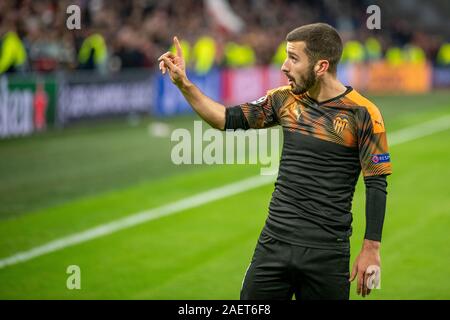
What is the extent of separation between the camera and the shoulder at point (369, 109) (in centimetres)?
531

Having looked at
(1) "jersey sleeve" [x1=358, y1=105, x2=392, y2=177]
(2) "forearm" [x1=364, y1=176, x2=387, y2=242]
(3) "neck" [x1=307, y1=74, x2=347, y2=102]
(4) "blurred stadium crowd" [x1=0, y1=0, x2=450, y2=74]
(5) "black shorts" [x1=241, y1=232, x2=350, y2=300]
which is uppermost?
(4) "blurred stadium crowd" [x1=0, y1=0, x2=450, y2=74]

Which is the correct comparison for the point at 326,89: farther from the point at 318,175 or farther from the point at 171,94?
the point at 171,94

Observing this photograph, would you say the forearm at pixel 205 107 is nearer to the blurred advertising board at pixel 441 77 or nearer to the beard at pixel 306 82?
the beard at pixel 306 82

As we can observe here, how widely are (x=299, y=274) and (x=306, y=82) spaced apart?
1174mm

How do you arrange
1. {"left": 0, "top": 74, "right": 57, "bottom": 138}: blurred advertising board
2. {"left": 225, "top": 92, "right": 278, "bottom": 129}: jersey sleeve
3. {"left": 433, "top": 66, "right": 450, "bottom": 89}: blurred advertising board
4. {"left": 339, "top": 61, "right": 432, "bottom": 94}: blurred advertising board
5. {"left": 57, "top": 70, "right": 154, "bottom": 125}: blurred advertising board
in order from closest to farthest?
{"left": 225, "top": 92, "right": 278, "bottom": 129}: jersey sleeve
{"left": 0, "top": 74, "right": 57, "bottom": 138}: blurred advertising board
{"left": 57, "top": 70, "right": 154, "bottom": 125}: blurred advertising board
{"left": 339, "top": 61, "right": 432, "bottom": 94}: blurred advertising board
{"left": 433, "top": 66, "right": 450, "bottom": 89}: blurred advertising board

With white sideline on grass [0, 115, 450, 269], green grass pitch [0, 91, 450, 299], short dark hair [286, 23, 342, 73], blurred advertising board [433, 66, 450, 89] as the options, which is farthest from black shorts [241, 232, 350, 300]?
blurred advertising board [433, 66, 450, 89]

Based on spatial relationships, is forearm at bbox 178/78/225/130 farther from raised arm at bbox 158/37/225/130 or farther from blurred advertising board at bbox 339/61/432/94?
blurred advertising board at bbox 339/61/432/94

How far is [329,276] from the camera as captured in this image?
5.35m

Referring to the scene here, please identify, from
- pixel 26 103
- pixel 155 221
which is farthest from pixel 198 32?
pixel 155 221

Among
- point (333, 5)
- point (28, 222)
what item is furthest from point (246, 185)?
point (333, 5)

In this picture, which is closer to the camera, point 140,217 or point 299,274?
point 299,274

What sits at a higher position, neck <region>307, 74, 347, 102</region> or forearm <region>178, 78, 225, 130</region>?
neck <region>307, 74, 347, 102</region>

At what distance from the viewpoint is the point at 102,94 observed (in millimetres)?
22516

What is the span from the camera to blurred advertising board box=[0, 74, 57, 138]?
18.3 m
